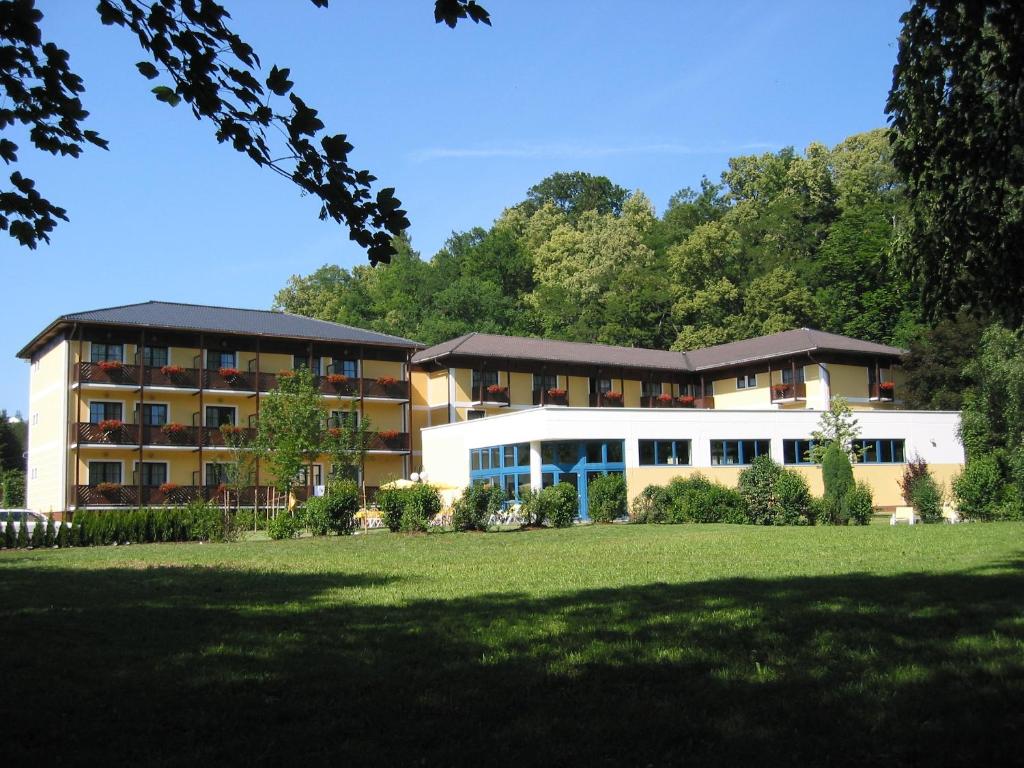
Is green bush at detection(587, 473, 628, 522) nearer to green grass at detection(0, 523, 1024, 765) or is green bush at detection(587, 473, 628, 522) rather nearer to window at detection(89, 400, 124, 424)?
green grass at detection(0, 523, 1024, 765)

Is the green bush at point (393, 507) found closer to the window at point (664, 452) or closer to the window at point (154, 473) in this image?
the window at point (664, 452)

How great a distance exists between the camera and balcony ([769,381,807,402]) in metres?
52.1

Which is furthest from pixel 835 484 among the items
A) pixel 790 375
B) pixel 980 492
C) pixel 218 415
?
pixel 218 415

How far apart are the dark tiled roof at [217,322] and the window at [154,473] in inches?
258

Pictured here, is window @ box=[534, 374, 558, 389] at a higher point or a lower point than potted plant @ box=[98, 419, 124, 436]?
higher

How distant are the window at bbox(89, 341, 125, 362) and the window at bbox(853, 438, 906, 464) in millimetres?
32924

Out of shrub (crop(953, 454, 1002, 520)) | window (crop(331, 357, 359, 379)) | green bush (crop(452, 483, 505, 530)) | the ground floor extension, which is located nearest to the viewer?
green bush (crop(452, 483, 505, 530))

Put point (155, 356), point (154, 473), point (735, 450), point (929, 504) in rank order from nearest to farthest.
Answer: point (929, 504), point (735, 450), point (154, 473), point (155, 356)

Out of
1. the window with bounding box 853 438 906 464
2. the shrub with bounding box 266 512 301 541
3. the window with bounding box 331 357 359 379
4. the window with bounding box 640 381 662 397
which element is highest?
the window with bounding box 331 357 359 379

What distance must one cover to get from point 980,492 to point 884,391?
85.9ft

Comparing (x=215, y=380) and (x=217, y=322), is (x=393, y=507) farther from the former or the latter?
(x=217, y=322)

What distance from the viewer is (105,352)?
45.9 m

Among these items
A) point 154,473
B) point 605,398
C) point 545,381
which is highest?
point 545,381

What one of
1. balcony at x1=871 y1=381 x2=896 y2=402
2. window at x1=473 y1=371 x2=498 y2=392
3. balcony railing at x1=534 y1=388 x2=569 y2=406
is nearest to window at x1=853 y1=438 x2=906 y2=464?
balcony at x1=871 y1=381 x2=896 y2=402
